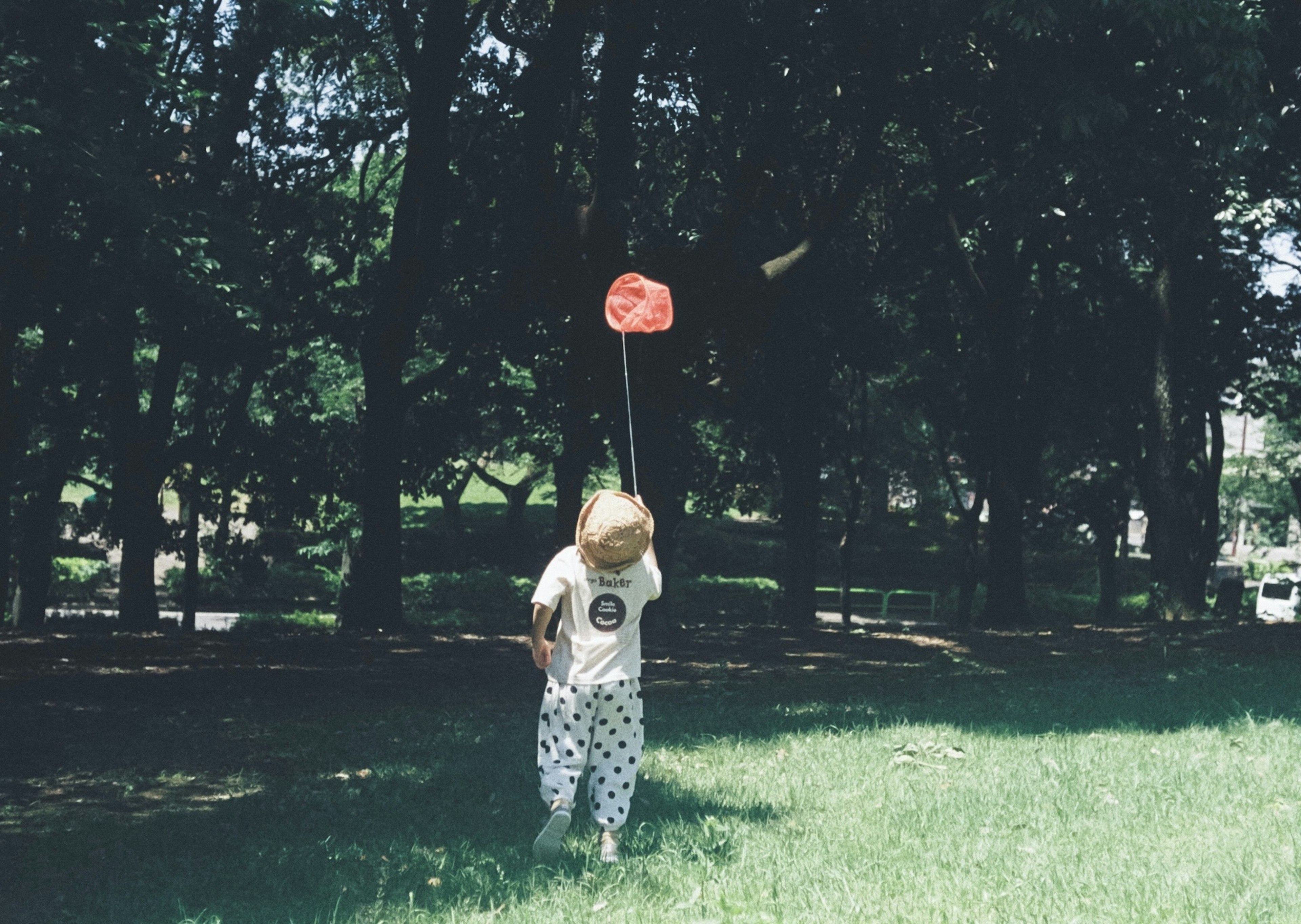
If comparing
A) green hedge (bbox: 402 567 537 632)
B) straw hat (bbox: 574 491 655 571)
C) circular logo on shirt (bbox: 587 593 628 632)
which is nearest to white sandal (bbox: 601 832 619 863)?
circular logo on shirt (bbox: 587 593 628 632)

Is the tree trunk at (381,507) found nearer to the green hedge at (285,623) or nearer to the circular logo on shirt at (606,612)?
the green hedge at (285,623)

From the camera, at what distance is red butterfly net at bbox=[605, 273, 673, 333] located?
8109 millimetres

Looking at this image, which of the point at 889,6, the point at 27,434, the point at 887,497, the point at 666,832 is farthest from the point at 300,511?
the point at 887,497

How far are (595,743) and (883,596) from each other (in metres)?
29.8

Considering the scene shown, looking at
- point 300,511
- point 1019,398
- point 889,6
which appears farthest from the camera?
point 300,511

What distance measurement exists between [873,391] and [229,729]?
75.2ft

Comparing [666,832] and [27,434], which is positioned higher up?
[27,434]

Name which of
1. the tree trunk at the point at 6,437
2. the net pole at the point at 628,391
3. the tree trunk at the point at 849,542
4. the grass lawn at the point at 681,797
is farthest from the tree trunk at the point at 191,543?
the tree trunk at the point at 849,542

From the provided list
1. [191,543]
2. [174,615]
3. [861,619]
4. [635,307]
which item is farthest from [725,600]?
[635,307]

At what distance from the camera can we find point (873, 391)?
30.5 metres

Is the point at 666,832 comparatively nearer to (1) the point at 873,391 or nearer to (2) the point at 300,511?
(2) the point at 300,511

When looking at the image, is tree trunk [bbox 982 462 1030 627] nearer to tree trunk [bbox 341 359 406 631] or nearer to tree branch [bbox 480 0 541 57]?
tree trunk [bbox 341 359 406 631]

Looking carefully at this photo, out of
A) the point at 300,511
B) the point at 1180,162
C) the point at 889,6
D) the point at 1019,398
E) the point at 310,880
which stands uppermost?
the point at 889,6

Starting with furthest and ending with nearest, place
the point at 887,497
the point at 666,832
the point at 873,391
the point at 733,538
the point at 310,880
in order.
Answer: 1. the point at 887,497
2. the point at 733,538
3. the point at 873,391
4. the point at 666,832
5. the point at 310,880
